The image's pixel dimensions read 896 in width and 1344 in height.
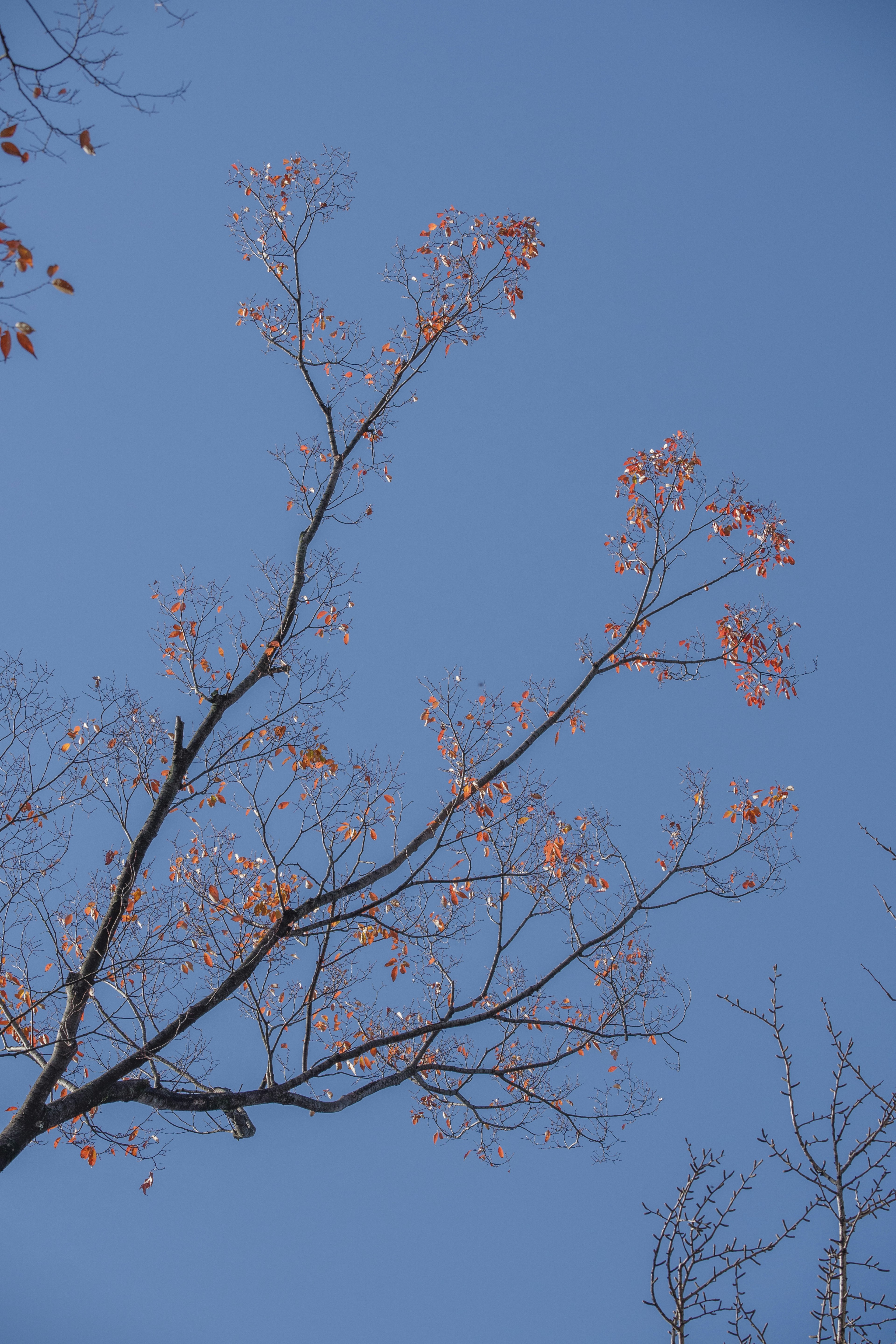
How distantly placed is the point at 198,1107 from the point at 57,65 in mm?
8147

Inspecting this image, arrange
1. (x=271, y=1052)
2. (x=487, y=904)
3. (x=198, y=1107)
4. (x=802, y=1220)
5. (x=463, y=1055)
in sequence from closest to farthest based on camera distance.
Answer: (x=802, y=1220), (x=198, y=1107), (x=271, y=1052), (x=487, y=904), (x=463, y=1055)

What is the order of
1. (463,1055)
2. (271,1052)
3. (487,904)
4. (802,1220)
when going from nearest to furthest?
(802,1220) → (271,1052) → (487,904) → (463,1055)

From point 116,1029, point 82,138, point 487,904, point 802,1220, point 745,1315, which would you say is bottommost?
point 745,1315

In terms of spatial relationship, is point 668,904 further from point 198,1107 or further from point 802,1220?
point 198,1107

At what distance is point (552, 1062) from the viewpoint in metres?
9.09

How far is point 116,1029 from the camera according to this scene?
28.1 ft

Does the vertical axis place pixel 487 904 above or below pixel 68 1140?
above

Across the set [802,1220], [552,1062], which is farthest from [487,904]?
[802,1220]

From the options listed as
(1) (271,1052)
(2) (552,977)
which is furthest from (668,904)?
(1) (271,1052)

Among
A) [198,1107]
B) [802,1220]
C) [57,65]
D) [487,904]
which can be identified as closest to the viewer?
[57,65]

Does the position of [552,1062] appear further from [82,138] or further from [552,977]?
[82,138]

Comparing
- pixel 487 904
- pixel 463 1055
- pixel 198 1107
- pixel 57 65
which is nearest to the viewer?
pixel 57 65

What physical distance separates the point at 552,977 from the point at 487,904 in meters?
1.04

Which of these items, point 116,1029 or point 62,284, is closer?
point 62,284
